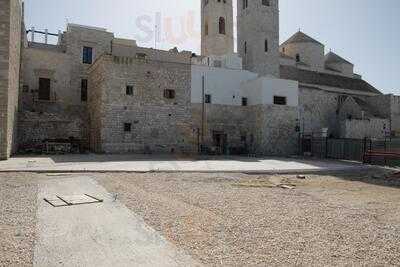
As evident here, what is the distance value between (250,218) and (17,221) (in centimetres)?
436

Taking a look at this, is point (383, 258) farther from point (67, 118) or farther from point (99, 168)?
point (67, 118)

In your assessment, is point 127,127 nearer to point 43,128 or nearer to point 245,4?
point 43,128

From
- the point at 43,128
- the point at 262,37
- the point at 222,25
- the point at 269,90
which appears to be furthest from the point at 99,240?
the point at 222,25

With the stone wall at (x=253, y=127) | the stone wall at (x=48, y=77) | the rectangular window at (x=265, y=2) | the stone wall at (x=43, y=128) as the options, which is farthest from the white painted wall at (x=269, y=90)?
the stone wall at (x=48, y=77)

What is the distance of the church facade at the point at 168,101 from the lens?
24.5 meters

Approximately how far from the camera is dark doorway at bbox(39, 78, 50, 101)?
2678 cm

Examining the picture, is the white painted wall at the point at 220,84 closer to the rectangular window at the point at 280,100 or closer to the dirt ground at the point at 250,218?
the rectangular window at the point at 280,100

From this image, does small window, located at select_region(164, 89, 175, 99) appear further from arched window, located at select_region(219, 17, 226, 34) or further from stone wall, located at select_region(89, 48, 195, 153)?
arched window, located at select_region(219, 17, 226, 34)

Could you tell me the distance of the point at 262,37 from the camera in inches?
1363

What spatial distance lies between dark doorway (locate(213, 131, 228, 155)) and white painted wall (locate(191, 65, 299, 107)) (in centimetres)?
250

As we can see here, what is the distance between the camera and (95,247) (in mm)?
5156

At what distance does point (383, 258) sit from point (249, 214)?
9.87 feet

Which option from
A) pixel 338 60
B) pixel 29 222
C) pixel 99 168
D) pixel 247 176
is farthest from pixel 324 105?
pixel 29 222

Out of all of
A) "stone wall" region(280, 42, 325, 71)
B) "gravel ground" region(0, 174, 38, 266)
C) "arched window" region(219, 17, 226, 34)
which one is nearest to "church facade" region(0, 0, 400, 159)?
"arched window" region(219, 17, 226, 34)
